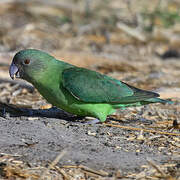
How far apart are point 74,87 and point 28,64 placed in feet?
2.11

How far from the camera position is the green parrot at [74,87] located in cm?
488

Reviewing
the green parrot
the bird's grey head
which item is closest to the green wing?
the green parrot

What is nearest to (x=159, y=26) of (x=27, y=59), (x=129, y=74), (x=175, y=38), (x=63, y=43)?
(x=175, y=38)

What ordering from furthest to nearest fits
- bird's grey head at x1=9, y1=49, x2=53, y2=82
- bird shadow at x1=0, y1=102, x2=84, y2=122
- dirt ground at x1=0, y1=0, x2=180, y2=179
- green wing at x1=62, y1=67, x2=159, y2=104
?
bird shadow at x1=0, y1=102, x2=84, y2=122, bird's grey head at x1=9, y1=49, x2=53, y2=82, green wing at x1=62, y1=67, x2=159, y2=104, dirt ground at x1=0, y1=0, x2=180, y2=179

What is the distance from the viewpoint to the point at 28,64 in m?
5.04

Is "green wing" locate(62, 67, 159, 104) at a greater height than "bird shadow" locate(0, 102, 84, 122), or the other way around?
"green wing" locate(62, 67, 159, 104)

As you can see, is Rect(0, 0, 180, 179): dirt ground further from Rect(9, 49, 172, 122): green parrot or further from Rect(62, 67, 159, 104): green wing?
Rect(62, 67, 159, 104): green wing

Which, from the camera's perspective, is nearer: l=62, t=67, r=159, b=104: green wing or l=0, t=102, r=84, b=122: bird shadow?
l=62, t=67, r=159, b=104: green wing

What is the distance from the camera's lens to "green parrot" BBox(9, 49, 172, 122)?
16.0ft

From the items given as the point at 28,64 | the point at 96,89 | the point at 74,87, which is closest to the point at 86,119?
the point at 96,89

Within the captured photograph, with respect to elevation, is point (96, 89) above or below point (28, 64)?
below

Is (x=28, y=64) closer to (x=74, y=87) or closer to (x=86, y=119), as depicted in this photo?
(x=74, y=87)

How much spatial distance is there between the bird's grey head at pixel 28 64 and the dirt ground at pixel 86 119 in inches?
19.7

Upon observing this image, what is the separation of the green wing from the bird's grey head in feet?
0.98
